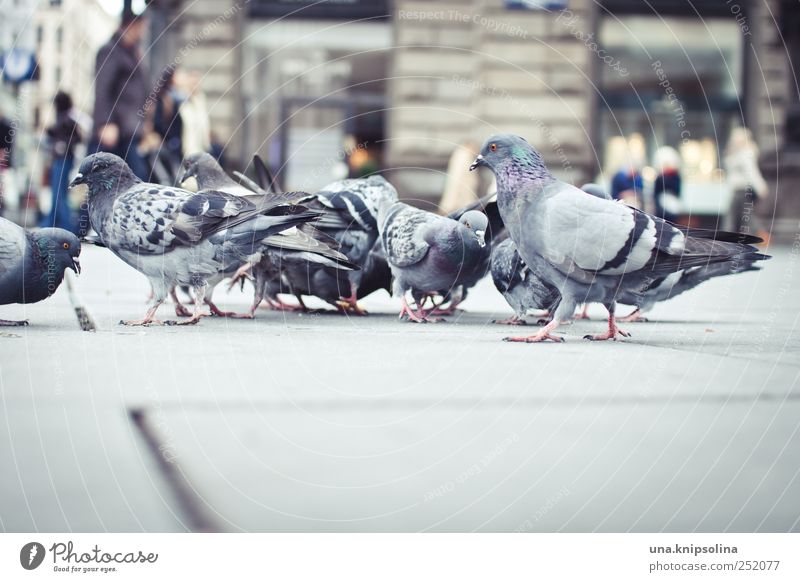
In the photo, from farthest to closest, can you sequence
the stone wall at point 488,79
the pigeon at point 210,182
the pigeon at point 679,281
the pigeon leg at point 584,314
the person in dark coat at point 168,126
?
the stone wall at point 488,79, the person in dark coat at point 168,126, the pigeon leg at point 584,314, the pigeon at point 210,182, the pigeon at point 679,281

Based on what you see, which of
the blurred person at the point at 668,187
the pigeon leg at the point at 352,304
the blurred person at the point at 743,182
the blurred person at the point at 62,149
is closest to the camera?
the pigeon leg at the point at 352,304

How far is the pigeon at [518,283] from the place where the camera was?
15.6ft

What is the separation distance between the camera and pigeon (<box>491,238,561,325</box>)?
187 inches

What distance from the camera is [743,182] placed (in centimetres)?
1395

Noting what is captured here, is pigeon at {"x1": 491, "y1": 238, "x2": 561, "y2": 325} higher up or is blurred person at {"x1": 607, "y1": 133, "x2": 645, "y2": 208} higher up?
blurred person at {"x1": 607, "y1": 133, "x2": 645, "y2": 208}

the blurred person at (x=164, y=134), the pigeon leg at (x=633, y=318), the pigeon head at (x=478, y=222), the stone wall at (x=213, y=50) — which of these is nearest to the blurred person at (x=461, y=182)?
the blurred person at (x=164, y=134)

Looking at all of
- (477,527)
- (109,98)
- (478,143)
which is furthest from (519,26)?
(477,527)

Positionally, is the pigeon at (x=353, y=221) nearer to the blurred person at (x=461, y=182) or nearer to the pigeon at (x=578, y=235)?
the pigeon at (x=578, y=235)

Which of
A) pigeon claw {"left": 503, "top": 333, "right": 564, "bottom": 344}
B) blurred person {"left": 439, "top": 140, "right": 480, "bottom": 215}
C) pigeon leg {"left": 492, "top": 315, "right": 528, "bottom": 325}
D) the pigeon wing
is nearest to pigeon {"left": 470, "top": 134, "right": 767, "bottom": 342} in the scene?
pigeon claw {"left": 503, "top": 333, "right": 564, "bottom": 344}

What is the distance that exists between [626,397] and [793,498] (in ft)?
2.73

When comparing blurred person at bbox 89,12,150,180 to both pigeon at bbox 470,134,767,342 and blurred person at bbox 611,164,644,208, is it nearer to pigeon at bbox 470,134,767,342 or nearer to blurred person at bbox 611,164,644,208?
pigeon at bbox 470,134,767,342

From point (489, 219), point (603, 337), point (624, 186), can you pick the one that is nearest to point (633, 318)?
point (603, 337)

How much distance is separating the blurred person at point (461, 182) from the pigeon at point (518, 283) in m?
4.26

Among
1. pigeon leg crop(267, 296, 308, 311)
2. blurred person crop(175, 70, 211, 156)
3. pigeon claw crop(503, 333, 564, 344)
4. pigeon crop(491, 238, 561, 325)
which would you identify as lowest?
pigeon leg crop(267, 296, 308, 311)
